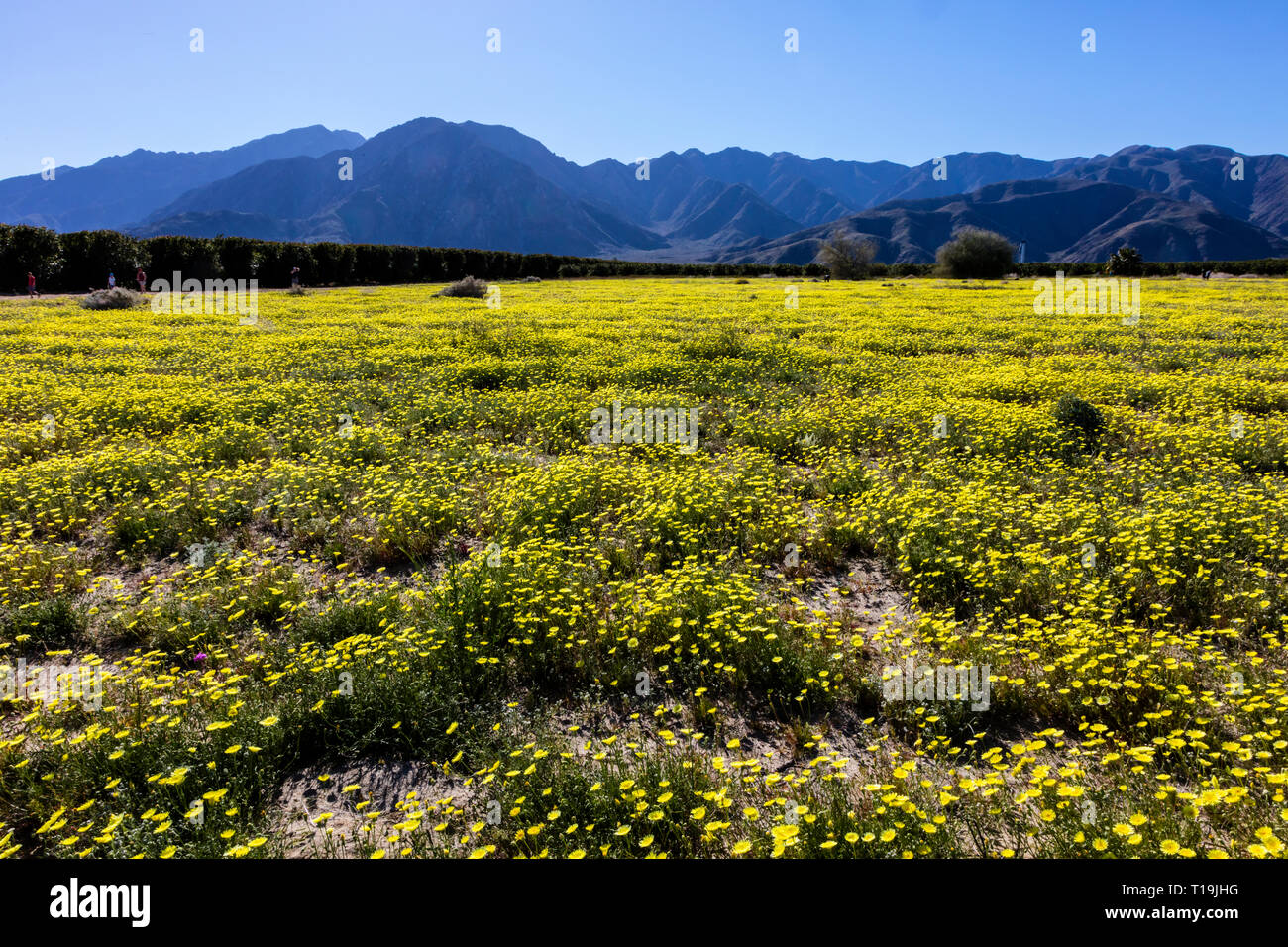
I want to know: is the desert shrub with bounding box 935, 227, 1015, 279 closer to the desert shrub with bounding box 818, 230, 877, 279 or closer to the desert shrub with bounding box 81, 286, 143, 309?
the desert shrub with bounding box 818, 230, 877, 279

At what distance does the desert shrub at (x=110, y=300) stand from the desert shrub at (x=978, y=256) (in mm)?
69413

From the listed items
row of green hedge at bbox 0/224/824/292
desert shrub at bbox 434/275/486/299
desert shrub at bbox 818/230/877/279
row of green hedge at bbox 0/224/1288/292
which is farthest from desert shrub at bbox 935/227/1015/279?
desert shrub at bbox 434/275/486/299

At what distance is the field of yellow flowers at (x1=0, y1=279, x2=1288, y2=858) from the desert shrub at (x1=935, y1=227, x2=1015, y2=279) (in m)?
61.3

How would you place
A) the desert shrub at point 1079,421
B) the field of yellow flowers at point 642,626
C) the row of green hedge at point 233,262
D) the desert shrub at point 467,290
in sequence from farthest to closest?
the desert shrub at point 467,290
the row of green hedge at point 233,262
the desert shrub at point 1079,421
the field of yellow flowers at point 642,626

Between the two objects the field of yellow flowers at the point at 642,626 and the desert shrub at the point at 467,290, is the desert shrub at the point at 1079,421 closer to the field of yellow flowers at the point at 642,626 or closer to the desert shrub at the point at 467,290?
the field of yellow flowers at the point at 642,626

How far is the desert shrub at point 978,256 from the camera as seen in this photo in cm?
6719

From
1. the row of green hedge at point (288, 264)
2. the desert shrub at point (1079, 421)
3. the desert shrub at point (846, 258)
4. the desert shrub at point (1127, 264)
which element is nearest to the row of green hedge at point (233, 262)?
the row of green hedge at point (288, 264)

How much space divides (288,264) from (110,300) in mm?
25027

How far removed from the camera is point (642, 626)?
6.03 metres

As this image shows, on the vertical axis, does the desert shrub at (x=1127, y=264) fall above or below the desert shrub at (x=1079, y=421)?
above

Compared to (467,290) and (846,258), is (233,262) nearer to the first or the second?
(467,290)

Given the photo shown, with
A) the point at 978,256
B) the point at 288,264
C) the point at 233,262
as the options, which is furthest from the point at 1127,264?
the point at 233,262
